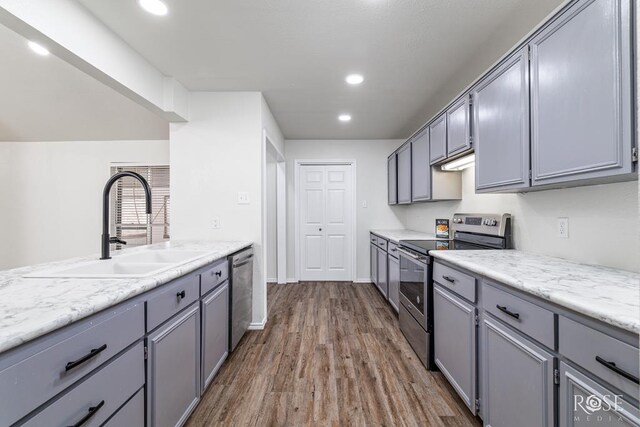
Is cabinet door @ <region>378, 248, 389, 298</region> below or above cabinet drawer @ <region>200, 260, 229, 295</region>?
below

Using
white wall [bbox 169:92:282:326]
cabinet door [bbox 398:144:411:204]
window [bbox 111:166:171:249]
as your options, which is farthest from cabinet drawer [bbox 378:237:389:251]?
window [bbox 111:166:171:249]

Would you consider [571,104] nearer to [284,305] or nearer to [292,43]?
[292,43]

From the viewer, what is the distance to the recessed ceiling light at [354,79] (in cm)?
249

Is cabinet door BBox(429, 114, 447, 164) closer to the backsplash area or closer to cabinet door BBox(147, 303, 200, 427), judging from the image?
the backsplash area

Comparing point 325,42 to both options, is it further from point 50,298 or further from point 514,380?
point 514,380

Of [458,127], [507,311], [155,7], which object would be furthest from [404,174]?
[155,7]

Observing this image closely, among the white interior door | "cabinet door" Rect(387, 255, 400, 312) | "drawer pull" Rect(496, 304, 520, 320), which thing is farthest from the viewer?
the white interior door

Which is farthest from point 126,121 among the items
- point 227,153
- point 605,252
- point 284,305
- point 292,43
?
point 605,252

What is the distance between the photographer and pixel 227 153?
9.26 feet

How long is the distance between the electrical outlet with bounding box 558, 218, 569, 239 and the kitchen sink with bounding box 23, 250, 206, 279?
221cm

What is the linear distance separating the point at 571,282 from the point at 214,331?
203 cm

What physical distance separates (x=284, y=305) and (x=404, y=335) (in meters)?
1.59

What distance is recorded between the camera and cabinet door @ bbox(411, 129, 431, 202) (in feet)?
9.52

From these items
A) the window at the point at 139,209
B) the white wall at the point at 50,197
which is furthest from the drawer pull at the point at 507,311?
the white wall at the point at 50,197
